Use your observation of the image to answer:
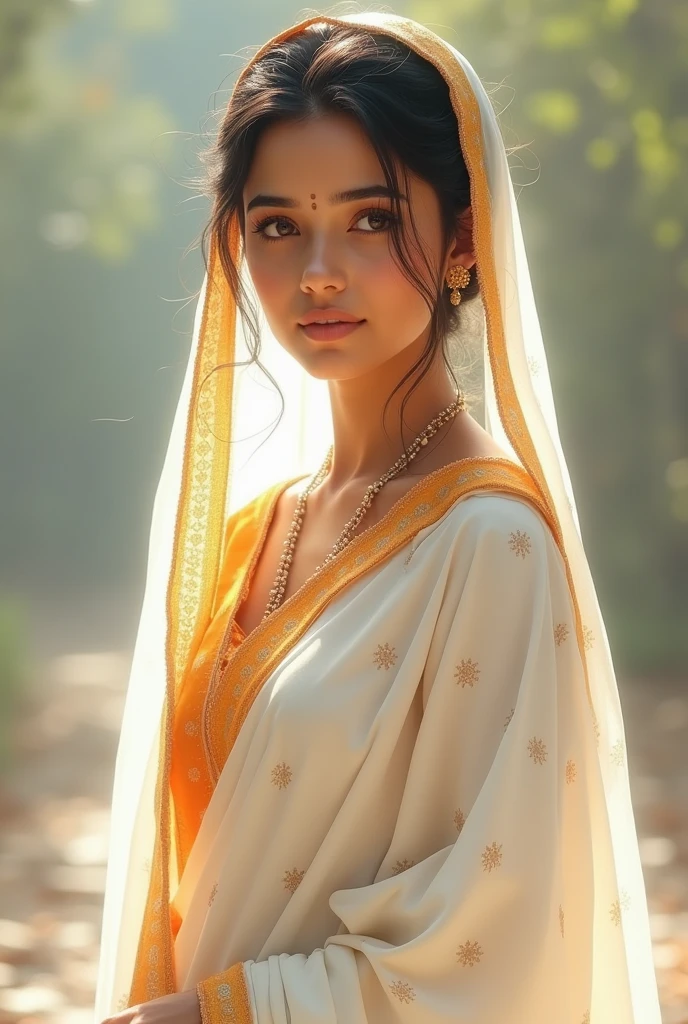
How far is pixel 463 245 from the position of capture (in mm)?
1455

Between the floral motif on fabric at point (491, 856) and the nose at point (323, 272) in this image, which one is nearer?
the floral motif on fabric at point (491, 856)

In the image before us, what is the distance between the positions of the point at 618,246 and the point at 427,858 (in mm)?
6419

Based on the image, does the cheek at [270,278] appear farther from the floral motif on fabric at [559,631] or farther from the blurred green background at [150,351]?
the blurred green background at [150,351]

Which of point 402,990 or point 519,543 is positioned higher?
point 519,543

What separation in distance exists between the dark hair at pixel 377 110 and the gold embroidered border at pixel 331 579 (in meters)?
0.17

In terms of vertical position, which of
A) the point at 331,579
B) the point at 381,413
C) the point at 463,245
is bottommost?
the point at 331,579

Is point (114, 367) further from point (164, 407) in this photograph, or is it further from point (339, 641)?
point (339, 641)

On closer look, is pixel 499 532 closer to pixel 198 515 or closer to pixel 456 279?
pixel 456 279

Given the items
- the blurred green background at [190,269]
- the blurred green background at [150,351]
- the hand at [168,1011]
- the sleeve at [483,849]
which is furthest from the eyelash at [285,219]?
the blurred green background at [190,269]

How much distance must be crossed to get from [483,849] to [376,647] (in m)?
0.23

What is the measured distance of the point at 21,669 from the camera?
614 centimetres

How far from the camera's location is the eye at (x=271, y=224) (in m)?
1.40

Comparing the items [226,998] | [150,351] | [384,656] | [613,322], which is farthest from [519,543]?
[150,351]

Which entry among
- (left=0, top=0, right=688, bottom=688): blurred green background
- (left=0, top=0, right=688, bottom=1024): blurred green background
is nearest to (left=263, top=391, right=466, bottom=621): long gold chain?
(left=0, top=0, right=688, bottom=1024): blurred green background
